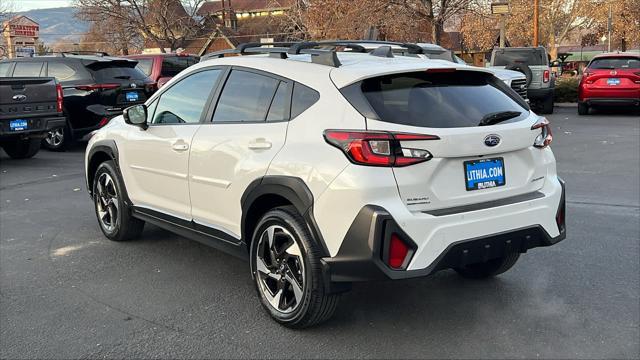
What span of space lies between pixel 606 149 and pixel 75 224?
9.01m

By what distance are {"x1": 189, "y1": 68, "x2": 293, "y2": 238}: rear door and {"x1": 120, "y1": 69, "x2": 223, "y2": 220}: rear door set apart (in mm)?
174

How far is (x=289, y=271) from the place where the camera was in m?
3.79

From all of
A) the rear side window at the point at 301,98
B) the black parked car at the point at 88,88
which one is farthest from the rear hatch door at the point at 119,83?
the rear side window at the point at 301,98

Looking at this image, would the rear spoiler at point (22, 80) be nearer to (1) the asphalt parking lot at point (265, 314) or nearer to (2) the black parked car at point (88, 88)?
(2) the black parked car at point (88, 88)

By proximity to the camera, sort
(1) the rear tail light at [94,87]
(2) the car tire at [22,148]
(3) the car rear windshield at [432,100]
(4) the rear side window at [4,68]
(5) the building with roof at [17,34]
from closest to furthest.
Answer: (3) the car rear windshield at [432,100]
(2) the car tire at [22,148]
(1) the rear tail light at [94,87]
(4) the rear side window at [4,68]
(5) the building with roof at [17,34]

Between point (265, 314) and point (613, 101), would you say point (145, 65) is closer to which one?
point (265, 314)

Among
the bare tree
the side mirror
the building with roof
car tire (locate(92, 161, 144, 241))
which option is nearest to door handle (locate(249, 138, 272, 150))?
the side mirror

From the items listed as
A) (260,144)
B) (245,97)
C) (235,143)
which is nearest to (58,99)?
(245,97)

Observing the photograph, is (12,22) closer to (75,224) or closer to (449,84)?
(75,224)

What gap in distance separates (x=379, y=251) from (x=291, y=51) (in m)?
1.64

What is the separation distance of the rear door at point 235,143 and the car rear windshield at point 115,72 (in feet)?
27.7

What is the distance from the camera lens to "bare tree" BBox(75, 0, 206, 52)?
52344 millimetres

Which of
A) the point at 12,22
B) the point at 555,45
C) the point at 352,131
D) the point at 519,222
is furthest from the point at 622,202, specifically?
the point at 555,45

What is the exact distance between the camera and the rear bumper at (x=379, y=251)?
3.24 m
